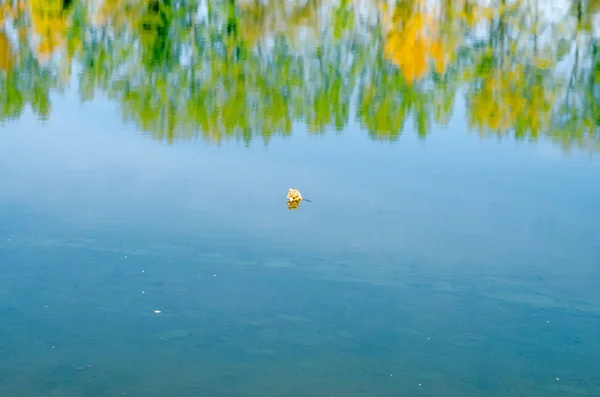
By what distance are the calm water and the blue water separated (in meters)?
0.03

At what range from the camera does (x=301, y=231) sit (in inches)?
380

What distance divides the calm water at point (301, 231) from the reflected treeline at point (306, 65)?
0.09 metres

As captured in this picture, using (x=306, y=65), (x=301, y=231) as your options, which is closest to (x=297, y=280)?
(x=301, y=231)

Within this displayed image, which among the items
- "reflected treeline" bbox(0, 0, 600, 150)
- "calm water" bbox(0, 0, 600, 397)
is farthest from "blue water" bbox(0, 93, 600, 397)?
"reflected treeline" bbox(0, 0, 600, 150)

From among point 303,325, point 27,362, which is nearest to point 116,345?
point 27,362

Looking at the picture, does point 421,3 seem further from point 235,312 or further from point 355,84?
point 235,312

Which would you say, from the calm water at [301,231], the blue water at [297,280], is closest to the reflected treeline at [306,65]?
the calm water at [301,231]

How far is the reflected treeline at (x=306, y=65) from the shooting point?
15.1 metres

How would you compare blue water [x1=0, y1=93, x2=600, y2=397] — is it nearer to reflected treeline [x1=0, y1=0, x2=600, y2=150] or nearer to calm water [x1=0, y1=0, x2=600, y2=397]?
calm water [x1=0, y1=0, x2=600, y2=397]

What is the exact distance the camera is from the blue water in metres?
6.89

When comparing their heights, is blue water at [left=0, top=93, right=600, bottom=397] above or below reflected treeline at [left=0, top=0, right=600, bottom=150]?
below

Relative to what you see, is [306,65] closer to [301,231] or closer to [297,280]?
[301,231]

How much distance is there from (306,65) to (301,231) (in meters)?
9.41

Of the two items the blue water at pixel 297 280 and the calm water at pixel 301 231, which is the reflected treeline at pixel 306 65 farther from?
the blue water at pixel 297 280
